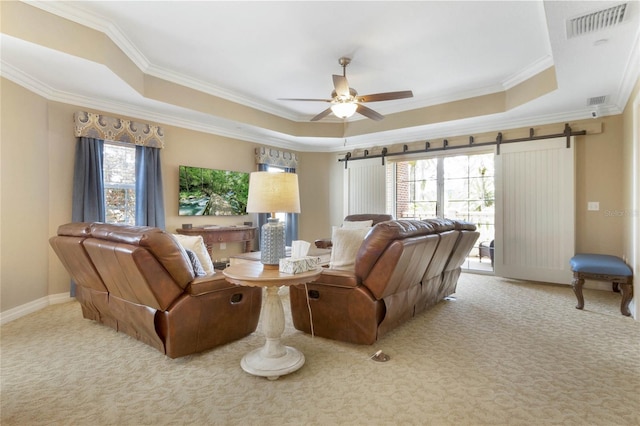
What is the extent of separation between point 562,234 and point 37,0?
666 centimetres

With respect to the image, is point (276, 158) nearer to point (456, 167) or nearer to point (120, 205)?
point (120, 205)

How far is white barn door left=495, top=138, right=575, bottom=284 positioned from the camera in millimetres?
4613

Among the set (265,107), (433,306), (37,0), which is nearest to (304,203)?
(265,107)

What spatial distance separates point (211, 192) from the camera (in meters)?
5.39

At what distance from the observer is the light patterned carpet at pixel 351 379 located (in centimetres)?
171

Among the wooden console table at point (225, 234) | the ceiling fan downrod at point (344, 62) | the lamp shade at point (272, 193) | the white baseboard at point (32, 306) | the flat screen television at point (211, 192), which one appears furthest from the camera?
the flat screen television at point (211, 192)

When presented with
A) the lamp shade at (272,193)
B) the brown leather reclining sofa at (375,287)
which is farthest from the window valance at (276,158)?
the lamp shade at (272,193)

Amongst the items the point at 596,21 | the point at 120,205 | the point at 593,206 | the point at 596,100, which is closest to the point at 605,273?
the point at 593,206

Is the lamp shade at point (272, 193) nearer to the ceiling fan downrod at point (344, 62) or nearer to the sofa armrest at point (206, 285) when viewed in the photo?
the sofa armrest at point (206, 285)

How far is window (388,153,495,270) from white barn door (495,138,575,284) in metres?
0.32

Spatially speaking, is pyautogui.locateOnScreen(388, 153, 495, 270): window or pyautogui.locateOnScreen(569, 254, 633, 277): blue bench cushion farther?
pyautogui.locateOnScreen(388, 153, 495, 270): window

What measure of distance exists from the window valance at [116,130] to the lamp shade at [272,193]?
3117 millimetres

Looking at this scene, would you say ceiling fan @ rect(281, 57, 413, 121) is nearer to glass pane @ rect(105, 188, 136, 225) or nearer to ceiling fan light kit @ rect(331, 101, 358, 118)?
ceiling fan light kit @ rect(331, 101, 358, 118)

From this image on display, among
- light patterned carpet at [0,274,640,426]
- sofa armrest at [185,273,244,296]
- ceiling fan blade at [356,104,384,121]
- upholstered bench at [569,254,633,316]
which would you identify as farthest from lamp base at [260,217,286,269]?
upholstered bench at [569,254,633,316]
